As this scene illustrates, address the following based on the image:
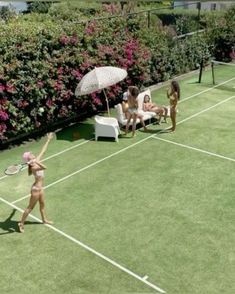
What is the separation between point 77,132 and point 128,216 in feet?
20.4

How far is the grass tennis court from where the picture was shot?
342 inches

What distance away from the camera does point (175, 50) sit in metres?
22.4

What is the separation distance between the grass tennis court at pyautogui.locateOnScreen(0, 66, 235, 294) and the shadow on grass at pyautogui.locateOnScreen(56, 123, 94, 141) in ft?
0.23

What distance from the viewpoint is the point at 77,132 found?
16344 mm

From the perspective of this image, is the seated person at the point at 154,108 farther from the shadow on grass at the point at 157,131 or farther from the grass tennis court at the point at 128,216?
the shadow on grass at the point at 157,131

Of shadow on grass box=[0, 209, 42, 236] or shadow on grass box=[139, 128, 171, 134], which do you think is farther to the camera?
shadow on grass box=[139, 128, 171, 134]

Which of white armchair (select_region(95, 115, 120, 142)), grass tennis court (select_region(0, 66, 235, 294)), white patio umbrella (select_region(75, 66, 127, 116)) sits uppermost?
white patio umbrella (select_region(75, 66, 127, 116))

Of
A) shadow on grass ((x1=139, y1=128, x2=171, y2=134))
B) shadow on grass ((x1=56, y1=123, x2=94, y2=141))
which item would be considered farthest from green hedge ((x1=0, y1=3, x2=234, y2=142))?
shadow on grass ((x1=139, y1=128, x2=171, y2=134))

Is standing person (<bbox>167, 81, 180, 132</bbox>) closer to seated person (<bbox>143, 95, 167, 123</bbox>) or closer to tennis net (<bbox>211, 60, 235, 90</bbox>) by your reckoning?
seated person (<bbox>143, 95, 167, 123</bbox>)

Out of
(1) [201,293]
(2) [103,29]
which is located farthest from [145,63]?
(1) [201,293]

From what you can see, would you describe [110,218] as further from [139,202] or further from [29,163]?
[29,163]

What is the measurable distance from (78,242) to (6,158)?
5.54 m

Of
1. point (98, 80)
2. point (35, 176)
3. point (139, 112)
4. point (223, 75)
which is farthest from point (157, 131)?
point (223, 75)

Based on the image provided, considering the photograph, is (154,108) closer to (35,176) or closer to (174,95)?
(174,95)
